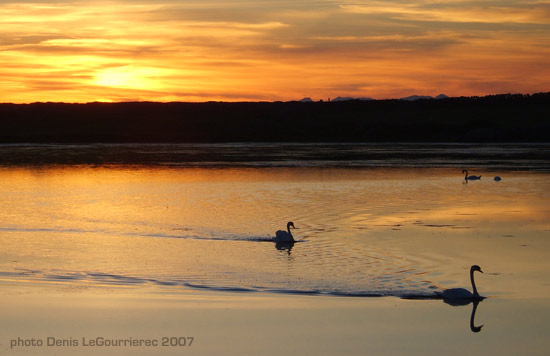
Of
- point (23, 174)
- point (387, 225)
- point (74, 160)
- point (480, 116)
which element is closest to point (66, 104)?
point (480, 116)

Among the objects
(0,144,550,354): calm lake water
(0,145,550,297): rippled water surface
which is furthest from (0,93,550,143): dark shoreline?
(0,145,550,297): rippled water surface

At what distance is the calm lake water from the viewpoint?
13.6 metres

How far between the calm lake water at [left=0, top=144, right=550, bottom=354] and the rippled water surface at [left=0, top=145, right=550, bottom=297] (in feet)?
0.12

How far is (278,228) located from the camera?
19.9m

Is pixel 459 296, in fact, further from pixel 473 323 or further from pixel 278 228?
pixel 278 228

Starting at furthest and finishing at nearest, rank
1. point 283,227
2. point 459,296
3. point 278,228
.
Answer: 1. point 283,227
2. point 278,228
3. point 459,296

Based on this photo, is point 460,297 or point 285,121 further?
point 285,121

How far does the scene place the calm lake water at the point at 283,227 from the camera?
537 inches

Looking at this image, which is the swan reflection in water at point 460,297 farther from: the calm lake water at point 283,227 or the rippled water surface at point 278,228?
the rippled water surface at point 278,228

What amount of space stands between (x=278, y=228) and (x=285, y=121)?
88183 mm

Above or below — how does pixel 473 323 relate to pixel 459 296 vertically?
below

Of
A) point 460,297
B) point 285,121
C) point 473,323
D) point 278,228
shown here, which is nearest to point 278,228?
point 278,228

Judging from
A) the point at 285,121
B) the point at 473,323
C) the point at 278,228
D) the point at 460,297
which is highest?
the point at 285,121

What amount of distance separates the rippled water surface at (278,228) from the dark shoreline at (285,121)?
48715mm
